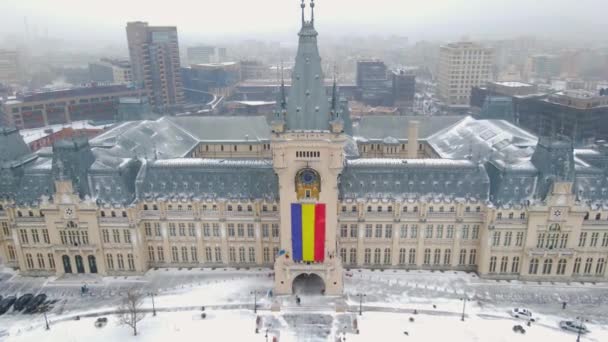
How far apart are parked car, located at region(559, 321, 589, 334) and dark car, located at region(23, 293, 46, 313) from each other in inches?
3796

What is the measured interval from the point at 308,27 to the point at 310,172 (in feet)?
83.1

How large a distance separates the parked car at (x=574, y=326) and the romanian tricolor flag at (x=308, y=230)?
143 ft

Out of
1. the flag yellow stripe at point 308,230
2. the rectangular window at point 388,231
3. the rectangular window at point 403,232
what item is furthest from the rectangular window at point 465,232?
the flag yellow stripe at point 308,230

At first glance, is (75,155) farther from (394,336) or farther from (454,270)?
(454,270)

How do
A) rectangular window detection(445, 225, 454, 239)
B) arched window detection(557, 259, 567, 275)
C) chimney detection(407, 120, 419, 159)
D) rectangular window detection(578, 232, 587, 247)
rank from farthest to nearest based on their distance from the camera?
chimney detection(407, 120, 419, 159) < rectangular window detection(445, 225, 454, 239) < arched window detection(557, 259, 567, 275) < rectangular window detection(578, 232, 587, 247)

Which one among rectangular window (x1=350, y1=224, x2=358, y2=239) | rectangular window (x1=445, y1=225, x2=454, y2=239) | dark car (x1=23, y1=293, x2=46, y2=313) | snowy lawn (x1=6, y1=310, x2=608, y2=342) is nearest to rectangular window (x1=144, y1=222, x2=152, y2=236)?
snowy lawn (x1=6, y1=310, x2=608, y2=342)

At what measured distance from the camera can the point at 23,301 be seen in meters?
84.4

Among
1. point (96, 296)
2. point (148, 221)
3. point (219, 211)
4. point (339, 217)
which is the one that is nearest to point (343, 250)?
point (339, 217)

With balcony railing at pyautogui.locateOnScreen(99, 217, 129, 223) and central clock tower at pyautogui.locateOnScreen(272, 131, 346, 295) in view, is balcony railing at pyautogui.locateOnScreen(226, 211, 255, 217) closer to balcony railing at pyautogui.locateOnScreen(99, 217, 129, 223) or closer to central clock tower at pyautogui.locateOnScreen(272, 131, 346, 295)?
central clock tower at pyautogui.locateOnScreen(272, 131, 346, 295)

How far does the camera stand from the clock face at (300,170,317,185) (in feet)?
261

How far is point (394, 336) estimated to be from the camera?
73.9m

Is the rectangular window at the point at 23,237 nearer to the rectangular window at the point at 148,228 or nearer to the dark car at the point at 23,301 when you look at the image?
the dark car at the point at 23,301

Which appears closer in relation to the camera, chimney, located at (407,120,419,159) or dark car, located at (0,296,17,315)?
dark car, located at (0,296,17,315)

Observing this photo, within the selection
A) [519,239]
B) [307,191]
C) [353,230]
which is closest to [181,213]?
[307,191]
